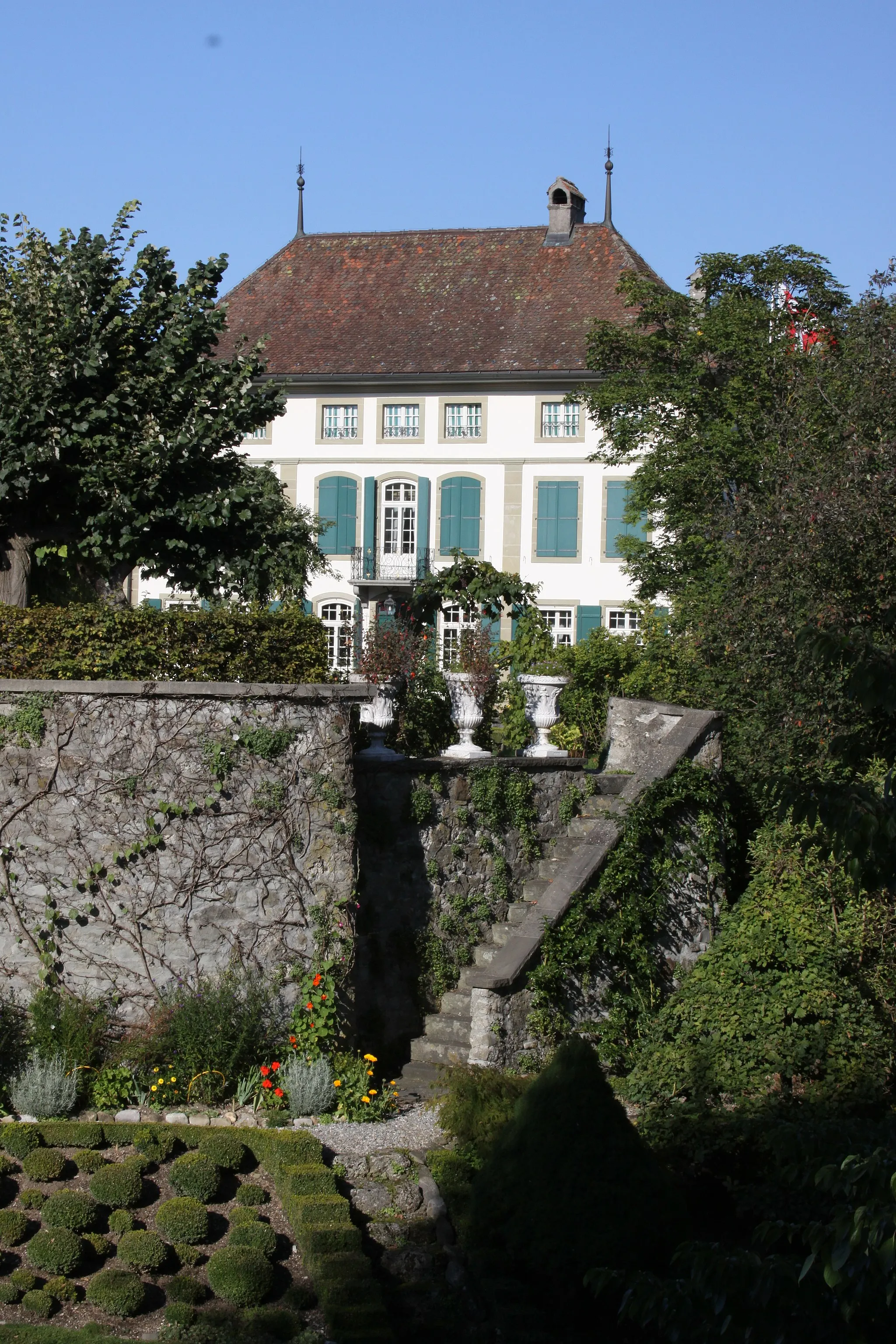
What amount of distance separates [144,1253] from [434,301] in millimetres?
25106

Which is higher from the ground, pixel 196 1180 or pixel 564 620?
pixel 564 620

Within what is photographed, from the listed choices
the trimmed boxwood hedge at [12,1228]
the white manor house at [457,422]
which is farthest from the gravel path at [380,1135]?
the white manor house at [457,422]

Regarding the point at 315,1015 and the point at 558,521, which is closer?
the point at 315,1015

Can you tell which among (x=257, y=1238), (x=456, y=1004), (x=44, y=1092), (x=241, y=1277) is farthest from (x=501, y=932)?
(x=241, y=1277)

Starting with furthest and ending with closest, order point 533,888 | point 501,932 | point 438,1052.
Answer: point 533,888, point 501,932, point 438,1052

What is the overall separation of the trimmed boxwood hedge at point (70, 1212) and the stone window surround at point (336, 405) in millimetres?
23033

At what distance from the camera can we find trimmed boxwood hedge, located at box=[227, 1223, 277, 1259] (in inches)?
277

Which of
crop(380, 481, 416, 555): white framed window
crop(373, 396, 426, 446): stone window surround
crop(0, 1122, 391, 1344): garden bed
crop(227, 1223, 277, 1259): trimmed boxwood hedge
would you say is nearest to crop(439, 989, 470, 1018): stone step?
crop(0, 1122, 391, 1344): garden bed

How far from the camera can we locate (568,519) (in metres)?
27.8

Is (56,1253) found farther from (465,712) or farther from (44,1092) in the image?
(465,712)

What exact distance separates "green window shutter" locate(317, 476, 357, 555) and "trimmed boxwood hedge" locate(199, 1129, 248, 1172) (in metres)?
21.3

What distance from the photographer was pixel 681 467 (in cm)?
1823

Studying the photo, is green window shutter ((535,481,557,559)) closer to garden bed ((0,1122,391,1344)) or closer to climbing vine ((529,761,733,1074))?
climbing vine ((529,761,733,1074))

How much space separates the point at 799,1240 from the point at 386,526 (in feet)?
75.7
